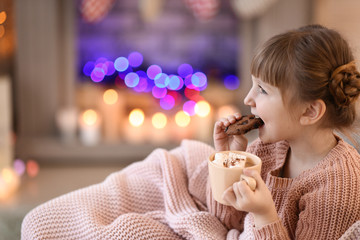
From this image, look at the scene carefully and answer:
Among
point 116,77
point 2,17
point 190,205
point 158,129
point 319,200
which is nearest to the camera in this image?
point 319,200

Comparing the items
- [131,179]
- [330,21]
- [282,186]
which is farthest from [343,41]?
[330,21]

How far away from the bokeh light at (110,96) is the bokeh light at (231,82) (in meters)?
0.82

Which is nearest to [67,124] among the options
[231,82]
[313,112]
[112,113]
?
[112,113]

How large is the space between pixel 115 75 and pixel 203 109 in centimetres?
70

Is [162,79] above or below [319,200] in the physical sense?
below

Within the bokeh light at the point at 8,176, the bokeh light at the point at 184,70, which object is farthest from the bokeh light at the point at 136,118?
the bokeh light at the point at 8,176

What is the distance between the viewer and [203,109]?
2.98 m

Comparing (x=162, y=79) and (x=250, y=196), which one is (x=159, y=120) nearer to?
(x=162, y=79)

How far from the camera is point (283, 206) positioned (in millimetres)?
1019

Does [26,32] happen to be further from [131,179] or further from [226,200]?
[226,200]

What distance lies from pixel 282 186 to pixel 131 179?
44cm

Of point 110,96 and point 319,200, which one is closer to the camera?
point 319,200

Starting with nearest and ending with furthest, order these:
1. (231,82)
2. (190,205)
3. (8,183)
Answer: (190,205), (8,183), (231,82)

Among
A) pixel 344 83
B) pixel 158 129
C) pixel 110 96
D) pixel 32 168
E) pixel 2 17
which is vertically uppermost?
pixel 2 17
